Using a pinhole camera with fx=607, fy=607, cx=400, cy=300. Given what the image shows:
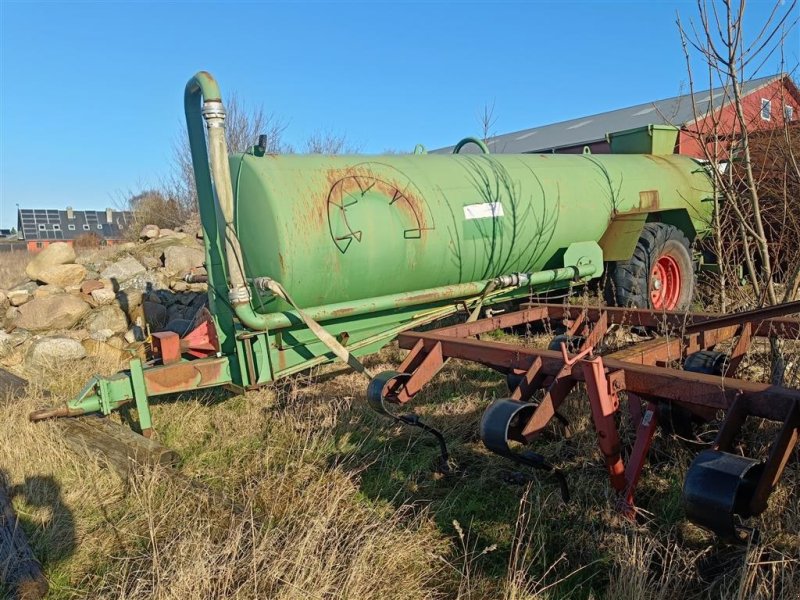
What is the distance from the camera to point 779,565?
2381 millimetres

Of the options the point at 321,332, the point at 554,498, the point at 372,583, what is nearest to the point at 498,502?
the point at 554,498

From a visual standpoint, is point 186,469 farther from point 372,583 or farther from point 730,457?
point 730,457

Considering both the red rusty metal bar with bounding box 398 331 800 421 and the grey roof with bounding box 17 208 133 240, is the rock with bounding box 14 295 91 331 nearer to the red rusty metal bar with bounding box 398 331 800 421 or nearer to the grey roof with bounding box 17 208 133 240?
Result: the red rusty metal bar with bounding box 398 331 800 421

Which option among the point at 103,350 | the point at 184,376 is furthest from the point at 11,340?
the point at 184,376

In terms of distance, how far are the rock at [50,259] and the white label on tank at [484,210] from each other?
5.80 meters

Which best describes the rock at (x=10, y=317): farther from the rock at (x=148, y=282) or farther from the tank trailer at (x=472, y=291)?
the tank trailer at (x=472, y=291)

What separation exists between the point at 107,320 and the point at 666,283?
20.4ft

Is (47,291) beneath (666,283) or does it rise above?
above

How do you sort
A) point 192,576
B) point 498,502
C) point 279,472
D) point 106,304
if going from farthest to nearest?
point 106,304, point 279,472, point 498,502, point 192,576

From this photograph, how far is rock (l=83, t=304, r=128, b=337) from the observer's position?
7027mm

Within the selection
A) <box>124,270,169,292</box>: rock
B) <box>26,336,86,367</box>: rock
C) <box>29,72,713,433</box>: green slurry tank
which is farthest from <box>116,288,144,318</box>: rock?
<box>29,72,713,433</box>: green slurry tank

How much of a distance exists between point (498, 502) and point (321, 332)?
151 cm

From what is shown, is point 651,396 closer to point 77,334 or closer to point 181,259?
point 77,334

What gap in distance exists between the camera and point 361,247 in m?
4.32
